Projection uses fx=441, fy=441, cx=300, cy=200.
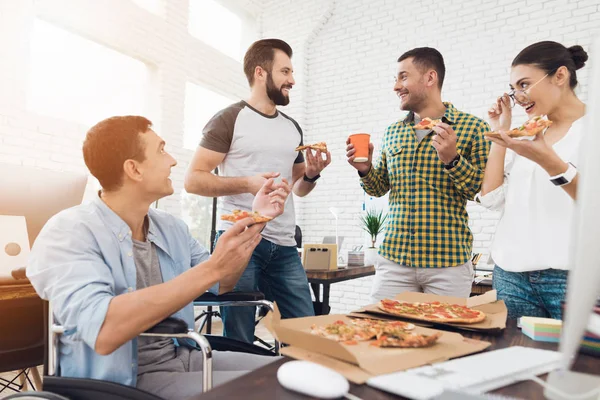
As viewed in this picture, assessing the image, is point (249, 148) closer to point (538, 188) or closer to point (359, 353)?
point (538, 188)

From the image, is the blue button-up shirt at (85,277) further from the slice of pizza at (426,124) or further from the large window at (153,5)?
the large window at (153,5)

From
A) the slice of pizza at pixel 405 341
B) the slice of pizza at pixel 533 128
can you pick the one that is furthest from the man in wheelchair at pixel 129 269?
the slice of pizza at pixel 533 128

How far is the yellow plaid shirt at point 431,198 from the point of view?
1816 millimetres

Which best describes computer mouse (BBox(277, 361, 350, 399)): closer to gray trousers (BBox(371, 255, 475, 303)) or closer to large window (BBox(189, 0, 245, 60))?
gray trousers (BBox(371, 255, 475, 303))

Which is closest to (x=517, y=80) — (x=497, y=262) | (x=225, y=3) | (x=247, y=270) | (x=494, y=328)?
(x=497, y=262)

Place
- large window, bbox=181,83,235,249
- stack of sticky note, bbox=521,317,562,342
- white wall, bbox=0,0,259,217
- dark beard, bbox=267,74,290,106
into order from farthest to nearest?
large window, bbox=181,83,235,249 < white wall, bbox=0,0,259,217 < dark beard, bbox=267,74,290,106 < stack of sticky note, bbox=521,317,562,342

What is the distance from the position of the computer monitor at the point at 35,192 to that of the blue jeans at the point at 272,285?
663mm

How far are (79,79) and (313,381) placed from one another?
4744mm

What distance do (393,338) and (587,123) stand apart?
1.62 ft

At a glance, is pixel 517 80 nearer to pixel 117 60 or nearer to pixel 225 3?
pixel 117 60

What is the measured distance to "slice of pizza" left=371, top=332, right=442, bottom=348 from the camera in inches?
30.3

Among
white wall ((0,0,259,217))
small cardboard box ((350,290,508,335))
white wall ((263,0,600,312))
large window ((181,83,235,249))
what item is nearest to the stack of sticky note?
small cardboard box ((350,290,508,335))

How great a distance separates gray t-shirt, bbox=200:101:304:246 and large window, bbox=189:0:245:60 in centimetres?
411

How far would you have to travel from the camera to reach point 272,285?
7.00 feet
